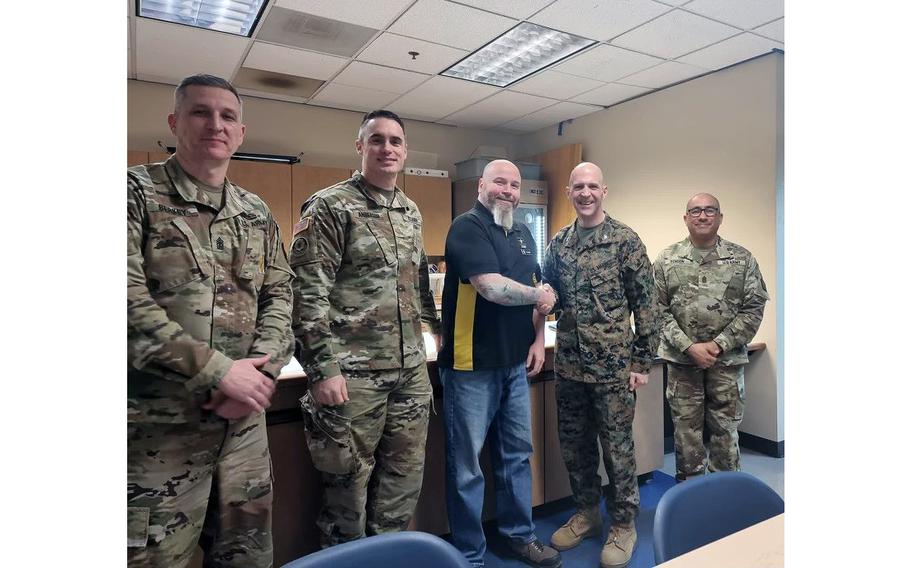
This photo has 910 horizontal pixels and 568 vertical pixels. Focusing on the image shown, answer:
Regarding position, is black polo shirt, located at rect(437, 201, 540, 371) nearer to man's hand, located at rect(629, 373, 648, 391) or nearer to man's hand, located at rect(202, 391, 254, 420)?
man's hand, located at rect(629, 373, 648, 391)

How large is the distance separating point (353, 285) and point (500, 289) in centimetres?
48

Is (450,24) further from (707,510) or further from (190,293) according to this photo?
(707,510)

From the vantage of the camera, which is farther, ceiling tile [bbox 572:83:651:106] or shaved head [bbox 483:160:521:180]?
ceiling tile [bbox 572:83:651:106]

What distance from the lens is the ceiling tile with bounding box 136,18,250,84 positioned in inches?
111

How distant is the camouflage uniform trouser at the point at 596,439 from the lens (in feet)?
6.13

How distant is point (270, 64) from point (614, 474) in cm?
314

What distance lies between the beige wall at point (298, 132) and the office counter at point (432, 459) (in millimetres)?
2811

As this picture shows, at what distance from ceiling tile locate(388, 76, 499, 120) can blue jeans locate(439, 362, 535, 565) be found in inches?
103

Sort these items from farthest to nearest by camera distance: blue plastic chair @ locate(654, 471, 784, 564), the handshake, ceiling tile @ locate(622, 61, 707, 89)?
ceiling tile @ locate(622, 61, 707, 89) → the handshake → blue plastic chair @ locate(654, 471, 784, 564)

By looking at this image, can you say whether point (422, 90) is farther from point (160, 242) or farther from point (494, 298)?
point (160, 242)

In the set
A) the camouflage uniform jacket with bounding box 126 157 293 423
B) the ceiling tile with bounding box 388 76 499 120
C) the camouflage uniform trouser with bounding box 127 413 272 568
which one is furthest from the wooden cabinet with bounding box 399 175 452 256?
the camouflage uniform trouser with bounding box 127 413 272 568

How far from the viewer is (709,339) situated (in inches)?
87.0
